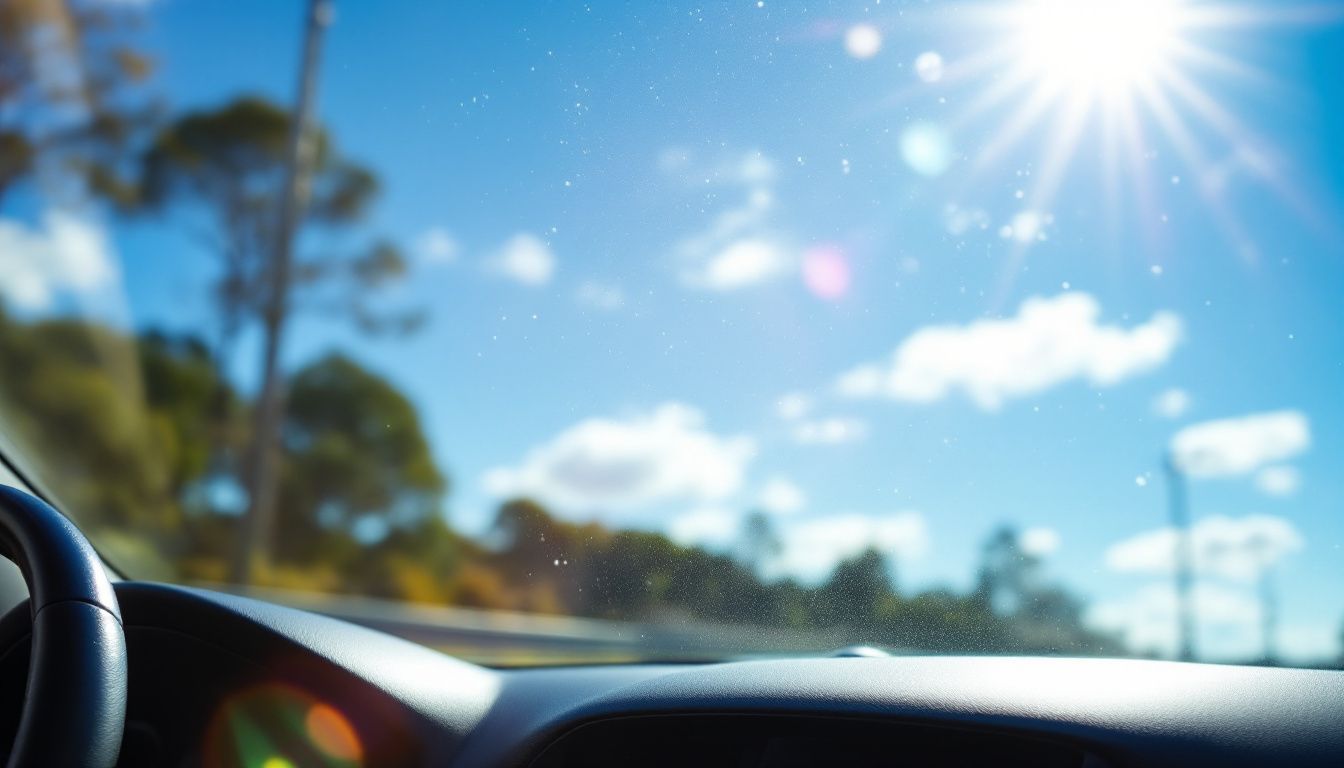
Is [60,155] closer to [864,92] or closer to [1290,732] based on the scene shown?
[864,92]

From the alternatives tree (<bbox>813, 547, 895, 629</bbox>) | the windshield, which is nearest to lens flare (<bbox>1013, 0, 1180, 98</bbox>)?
the windshield

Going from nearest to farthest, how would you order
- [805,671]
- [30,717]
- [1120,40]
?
1. [30,717]
2. [805,671]
3. [1120,40]

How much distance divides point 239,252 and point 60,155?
347 centimetres

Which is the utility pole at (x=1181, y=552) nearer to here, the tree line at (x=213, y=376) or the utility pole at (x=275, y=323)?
the tree line at (x=213, y=376)

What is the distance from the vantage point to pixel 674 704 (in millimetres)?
2400

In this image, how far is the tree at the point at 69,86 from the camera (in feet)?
43.9

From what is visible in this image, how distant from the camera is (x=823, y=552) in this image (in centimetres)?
307

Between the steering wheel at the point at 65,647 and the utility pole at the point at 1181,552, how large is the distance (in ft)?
7.37

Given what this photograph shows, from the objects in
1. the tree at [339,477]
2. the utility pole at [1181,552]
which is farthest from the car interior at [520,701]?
the tree at [339,477]

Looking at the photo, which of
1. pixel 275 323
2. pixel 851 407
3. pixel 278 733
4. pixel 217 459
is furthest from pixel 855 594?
pixel 217 459

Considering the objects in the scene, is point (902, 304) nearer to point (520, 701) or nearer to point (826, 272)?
point (826, 272)

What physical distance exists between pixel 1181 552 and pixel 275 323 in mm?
13396

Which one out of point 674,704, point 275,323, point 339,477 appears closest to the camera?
point 674,704

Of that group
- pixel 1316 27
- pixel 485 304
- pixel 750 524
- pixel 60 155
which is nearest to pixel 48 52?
pixel 60 155
